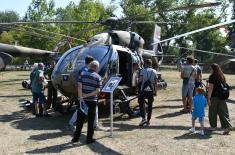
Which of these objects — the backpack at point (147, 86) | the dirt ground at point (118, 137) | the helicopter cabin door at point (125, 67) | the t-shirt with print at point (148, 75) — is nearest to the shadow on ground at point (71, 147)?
the dirt ground at point (118, 137)

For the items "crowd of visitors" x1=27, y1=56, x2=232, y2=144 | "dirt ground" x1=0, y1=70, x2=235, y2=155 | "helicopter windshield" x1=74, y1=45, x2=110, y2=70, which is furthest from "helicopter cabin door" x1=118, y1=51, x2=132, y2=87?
"dirt ground" x1=0, y1=70, x2=235, y2=155

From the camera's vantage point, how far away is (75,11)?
48.4 m

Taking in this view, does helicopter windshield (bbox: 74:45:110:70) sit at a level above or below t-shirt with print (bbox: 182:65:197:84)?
above

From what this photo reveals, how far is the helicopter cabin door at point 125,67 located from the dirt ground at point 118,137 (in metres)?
1.46

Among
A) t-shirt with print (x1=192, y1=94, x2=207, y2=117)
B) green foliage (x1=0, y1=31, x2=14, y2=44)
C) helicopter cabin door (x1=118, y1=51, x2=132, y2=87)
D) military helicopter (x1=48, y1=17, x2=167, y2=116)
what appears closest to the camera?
t-shirt with print (x1=192, y1=94, x2=207, y2=117)

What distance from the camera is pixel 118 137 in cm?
916

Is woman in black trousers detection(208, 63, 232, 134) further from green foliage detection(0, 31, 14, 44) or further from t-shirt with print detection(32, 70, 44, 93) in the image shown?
green foliage detection(0, 31, 14, 44)

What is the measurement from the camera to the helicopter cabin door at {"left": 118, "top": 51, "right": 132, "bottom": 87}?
43.5 ft

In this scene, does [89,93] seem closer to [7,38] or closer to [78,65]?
[78,65]

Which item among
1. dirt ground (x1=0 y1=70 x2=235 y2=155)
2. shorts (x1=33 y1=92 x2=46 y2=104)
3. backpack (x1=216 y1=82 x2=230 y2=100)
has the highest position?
backpack (x1=216 y1=82 x2=230 y2=100)

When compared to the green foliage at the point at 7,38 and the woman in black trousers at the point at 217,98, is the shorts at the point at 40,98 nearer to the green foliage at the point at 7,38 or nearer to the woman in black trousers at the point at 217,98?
the woman in black trousers at the point at 217,98

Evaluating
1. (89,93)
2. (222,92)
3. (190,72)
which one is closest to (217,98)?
(222,92)

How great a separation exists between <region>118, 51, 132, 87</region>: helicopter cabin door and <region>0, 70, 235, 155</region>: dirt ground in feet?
4.79

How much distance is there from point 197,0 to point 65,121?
200ft
